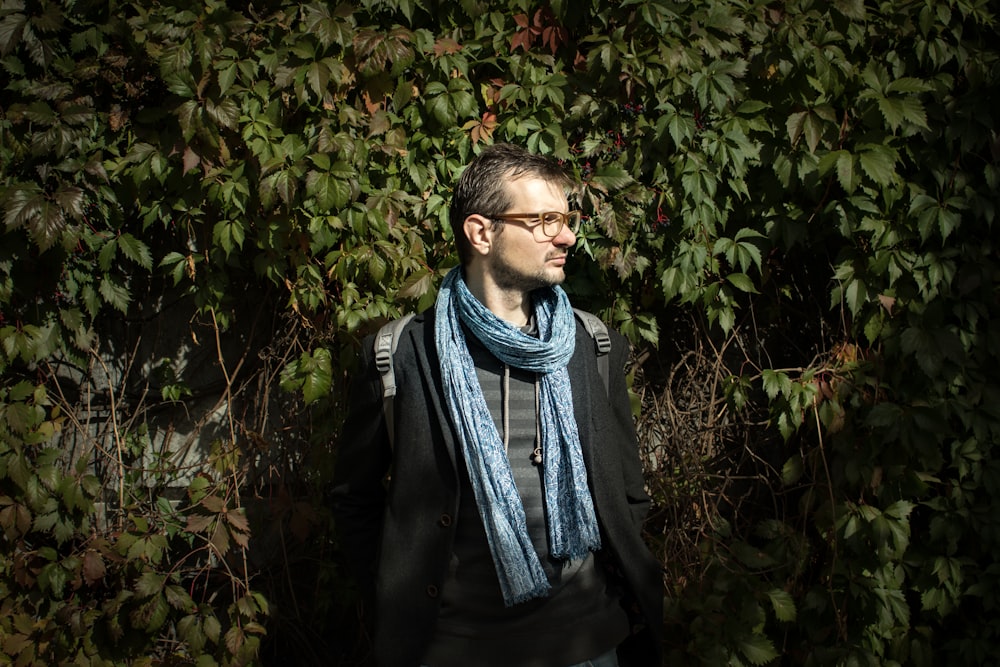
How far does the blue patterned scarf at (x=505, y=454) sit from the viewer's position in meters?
1.83

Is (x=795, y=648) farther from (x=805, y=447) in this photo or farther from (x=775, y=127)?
(x=775, y=127)

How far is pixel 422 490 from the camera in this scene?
1.95 meters

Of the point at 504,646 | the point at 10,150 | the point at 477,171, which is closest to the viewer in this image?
the point at 504,646

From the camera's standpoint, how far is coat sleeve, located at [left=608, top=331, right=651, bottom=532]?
215cm

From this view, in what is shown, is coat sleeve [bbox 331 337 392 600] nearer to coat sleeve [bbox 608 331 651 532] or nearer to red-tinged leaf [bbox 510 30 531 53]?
coat sleeve [bbox 608 331 651 532]

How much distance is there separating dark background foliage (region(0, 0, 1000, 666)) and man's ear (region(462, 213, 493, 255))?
0.65 meters

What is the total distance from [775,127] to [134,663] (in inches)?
121

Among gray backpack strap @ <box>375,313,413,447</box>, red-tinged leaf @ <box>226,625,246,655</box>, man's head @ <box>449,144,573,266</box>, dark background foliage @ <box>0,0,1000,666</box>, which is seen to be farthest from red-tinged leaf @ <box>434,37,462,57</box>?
red-tinged leaf @ <box>226,625,246,655</box>

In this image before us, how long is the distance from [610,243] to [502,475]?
120 cm

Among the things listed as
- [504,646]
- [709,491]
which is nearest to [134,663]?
[504,646]

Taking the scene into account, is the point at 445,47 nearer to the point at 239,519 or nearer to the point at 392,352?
the point at 392,352

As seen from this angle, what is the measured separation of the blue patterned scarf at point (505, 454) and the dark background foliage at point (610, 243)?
29.6 inches

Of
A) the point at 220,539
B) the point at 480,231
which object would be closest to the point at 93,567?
the point at 220,539

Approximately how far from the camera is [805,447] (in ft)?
9.71
